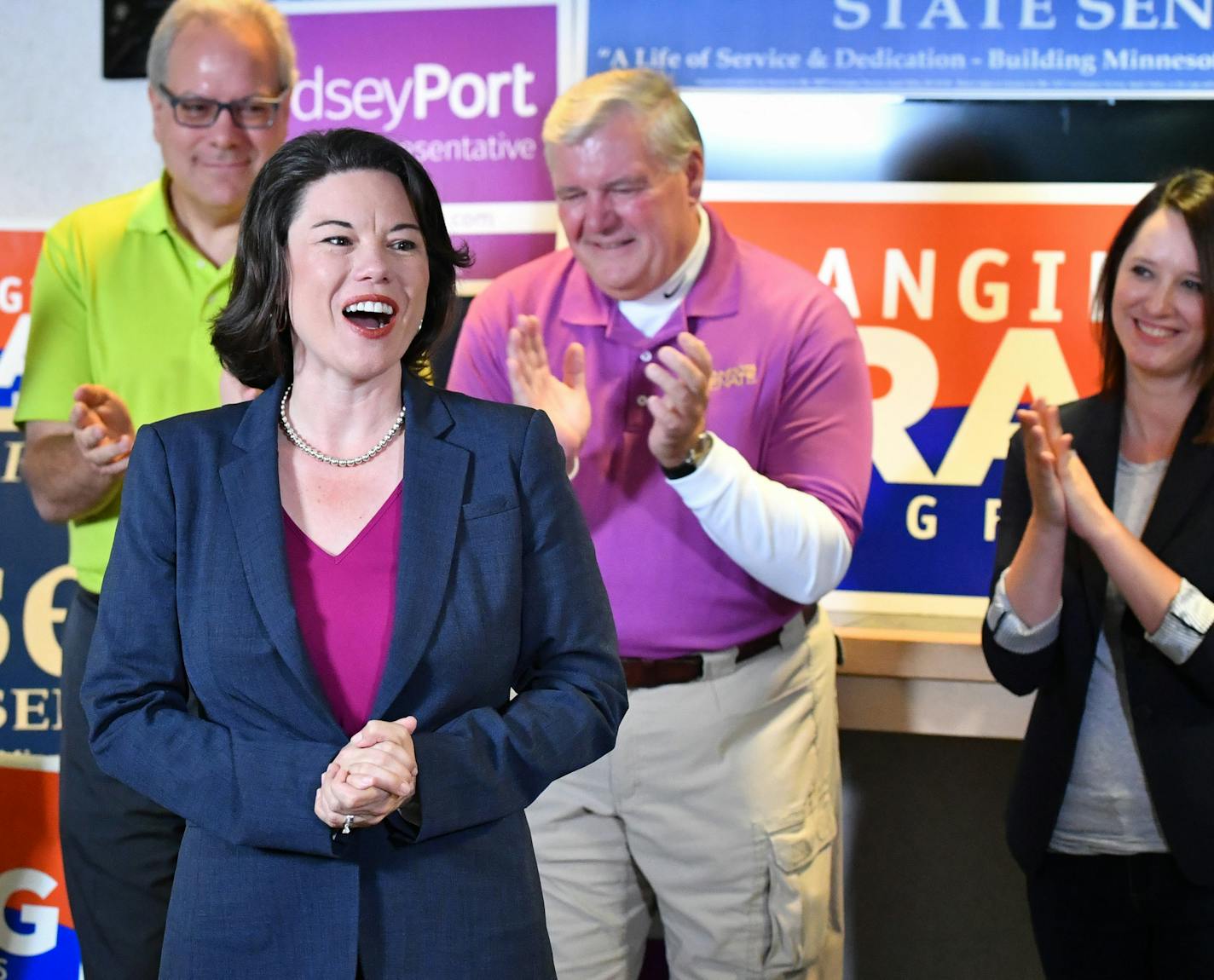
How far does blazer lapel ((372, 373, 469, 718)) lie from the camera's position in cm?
131

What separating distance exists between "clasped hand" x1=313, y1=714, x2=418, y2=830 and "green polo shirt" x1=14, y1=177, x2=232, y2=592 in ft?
3.70

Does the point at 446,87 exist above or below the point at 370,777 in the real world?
above

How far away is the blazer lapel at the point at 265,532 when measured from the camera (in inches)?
51.4

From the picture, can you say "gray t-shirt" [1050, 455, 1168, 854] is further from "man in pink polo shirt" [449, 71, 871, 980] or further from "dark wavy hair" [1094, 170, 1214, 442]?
"man in pink polo shirt" [449, 71, 871, 980]

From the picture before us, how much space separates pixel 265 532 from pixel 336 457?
13cm

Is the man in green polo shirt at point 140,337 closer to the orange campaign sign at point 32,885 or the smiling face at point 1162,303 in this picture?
the orange campaign sign at point 32,885

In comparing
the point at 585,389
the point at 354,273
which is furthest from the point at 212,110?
the point at 354,273

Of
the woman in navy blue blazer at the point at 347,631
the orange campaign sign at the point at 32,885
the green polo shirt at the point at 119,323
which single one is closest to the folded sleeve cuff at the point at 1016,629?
the woman in navy blue blazer at the point at 347,631

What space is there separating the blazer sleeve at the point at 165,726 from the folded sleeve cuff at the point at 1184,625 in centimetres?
125

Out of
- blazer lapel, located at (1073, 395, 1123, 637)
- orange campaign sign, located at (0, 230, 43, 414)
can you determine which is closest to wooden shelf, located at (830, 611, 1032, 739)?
blazer lapel, located at (1073, 395, 1123, 637)

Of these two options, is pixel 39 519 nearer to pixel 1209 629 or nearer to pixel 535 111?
Result: pixel 535 111

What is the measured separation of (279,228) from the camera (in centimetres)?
143

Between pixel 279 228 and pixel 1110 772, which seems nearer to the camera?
pixel 279 228

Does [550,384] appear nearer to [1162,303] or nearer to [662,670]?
[662,670]
